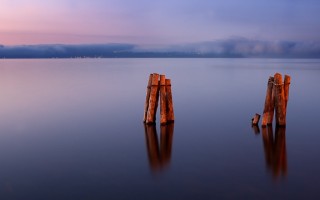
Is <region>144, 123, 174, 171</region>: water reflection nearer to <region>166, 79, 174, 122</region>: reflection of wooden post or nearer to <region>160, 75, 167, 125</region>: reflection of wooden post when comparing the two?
<region>166, 79, 174, 122</region>: reflection of wooden post

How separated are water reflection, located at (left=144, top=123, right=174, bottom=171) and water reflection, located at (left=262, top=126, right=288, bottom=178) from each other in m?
2.87

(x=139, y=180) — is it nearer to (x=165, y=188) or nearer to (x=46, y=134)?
(x=165, y=188)

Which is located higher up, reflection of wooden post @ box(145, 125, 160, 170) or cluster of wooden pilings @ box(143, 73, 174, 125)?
cluster of wooden pilings @ box(143, 73, 174, 125)

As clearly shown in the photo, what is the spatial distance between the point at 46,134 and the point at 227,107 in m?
10.7

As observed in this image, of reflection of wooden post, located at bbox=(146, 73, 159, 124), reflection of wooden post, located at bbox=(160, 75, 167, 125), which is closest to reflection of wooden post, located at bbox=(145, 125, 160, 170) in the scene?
reflection of wooden post, located at bbox=(160, 75, 167, 125)

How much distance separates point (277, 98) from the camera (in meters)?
13.7

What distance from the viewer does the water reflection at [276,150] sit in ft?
32.9

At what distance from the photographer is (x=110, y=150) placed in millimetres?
11984

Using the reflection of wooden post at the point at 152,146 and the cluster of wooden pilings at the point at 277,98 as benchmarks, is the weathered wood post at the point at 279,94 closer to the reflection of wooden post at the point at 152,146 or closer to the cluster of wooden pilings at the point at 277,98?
the cluster of wooden pilings at the point at 277,98

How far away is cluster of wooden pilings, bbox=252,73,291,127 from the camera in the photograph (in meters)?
13.6

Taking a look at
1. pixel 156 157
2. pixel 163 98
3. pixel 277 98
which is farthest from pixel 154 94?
pixel 277 98

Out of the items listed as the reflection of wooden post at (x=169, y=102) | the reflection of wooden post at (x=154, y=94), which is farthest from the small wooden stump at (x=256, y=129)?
the reflection of wooden post at (x=154, y=94)

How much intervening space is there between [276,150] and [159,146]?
145 inches

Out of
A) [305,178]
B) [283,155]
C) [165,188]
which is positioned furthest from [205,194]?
[283,155]
